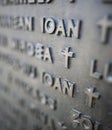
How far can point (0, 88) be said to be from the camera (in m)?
1.47

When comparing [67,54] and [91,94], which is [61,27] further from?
[91,94]

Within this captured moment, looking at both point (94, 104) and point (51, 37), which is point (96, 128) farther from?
point (51, 37)

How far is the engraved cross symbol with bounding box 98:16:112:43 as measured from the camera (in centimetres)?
64

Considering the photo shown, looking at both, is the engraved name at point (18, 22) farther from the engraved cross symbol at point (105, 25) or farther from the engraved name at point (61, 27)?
the engraved cross symbol at point (105, 25)

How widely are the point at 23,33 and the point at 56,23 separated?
30cm

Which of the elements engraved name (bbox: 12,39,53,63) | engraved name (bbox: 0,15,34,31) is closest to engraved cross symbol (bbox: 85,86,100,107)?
engraved name (bbox: 12,39,53,63)

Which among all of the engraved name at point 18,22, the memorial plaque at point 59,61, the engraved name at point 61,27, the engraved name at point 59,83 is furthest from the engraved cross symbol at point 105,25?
the engraved name at point 18,22

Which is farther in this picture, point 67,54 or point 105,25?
point 67,54

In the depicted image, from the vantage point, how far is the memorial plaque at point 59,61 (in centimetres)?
70

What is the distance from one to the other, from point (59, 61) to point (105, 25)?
0.29 m

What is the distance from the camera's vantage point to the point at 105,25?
641 mm

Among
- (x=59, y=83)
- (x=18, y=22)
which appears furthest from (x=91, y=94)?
(x=18, y=22)

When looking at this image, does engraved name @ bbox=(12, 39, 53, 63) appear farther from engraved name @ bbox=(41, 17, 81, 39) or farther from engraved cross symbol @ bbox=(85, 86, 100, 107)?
engraved cross symbol @ bbox=(85, 86, 100, 107)

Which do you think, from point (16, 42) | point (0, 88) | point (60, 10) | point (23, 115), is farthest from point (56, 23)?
point (0, 88)
